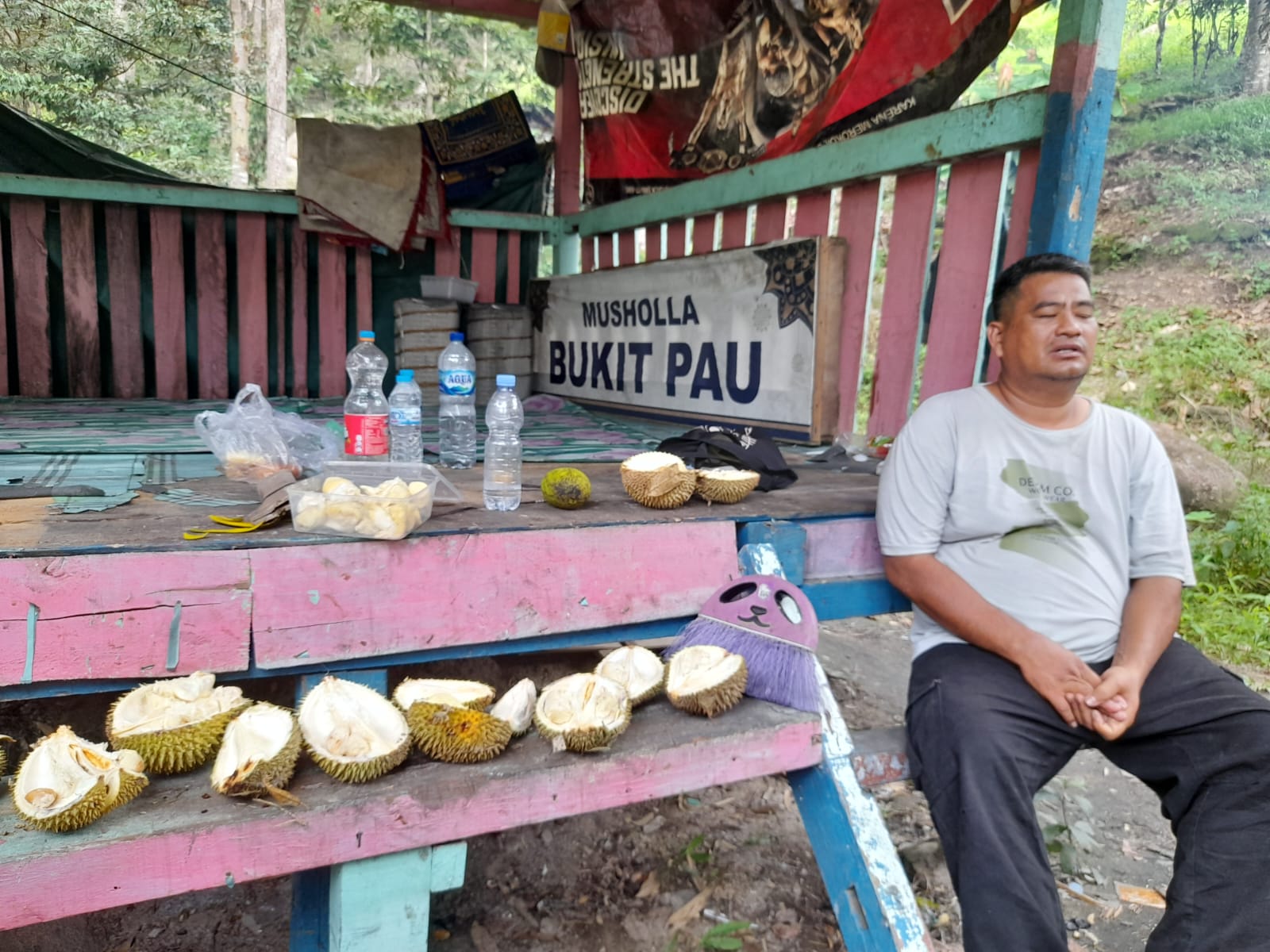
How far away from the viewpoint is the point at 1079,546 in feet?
6.33

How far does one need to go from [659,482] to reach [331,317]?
3.68 metres

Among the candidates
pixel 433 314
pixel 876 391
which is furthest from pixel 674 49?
pixel 876 391

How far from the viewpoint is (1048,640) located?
1763 millimetres

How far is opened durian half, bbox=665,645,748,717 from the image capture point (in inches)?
54.7

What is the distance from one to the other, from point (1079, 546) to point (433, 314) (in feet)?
12.3

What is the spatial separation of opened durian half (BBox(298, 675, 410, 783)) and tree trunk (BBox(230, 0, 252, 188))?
13090 millimetres

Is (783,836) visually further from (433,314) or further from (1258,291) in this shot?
(1258,291)

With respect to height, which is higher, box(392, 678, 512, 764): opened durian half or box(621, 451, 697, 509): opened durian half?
box(621, 451, 697, 509): opened durian half

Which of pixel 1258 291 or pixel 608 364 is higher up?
pixel 1258 291

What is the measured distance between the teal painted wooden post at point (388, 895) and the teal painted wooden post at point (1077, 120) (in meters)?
2.30

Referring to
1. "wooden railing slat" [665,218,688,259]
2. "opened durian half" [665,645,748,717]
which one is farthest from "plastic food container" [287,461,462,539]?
"wooden railing slat" [665,218,688,259]

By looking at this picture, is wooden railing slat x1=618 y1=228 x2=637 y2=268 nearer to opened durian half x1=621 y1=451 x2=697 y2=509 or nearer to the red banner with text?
the red banner with text

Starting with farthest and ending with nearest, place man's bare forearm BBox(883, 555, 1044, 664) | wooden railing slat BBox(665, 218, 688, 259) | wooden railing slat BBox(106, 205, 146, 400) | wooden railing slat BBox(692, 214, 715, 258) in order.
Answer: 1. wooden railing slat BBox(106, 205, 146, 400)
2. wooden railing slat BBox(665, 218, 688, 259)
3. wooden railing slat BBox(692, 214, 715, 258)
4. man's bare forearm BBox(883, 555, 1044, 664)

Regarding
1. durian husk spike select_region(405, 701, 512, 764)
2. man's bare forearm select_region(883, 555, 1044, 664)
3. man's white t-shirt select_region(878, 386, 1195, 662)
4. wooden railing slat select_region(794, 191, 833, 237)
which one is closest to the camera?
durian husk spike select_region(405, 701, 512, 764)
